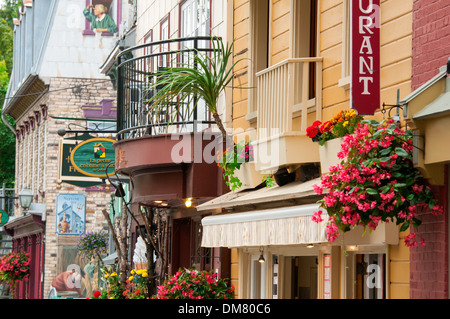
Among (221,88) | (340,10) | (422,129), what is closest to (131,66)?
(221,88)

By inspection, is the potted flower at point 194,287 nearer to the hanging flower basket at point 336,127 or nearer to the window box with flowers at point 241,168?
the window box with flowers at point 241,168

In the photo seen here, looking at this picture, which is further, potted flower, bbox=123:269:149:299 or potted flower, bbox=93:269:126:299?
potted flower, bbox=93:269:126:299

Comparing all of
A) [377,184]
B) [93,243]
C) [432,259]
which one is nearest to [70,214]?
[93,243]

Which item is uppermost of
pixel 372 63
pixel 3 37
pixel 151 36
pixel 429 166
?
pixel 3 37

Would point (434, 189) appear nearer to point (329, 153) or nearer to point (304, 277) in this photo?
point (329, 153)

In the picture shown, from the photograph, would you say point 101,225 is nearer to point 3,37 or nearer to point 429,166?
point 3,37

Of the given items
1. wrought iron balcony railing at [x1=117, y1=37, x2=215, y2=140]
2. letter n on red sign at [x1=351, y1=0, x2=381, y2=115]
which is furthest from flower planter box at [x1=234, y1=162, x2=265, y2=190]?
letter n on red sign at [x1=351, y1=0, x2=381, y2=115]

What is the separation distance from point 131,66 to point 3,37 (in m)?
39.1

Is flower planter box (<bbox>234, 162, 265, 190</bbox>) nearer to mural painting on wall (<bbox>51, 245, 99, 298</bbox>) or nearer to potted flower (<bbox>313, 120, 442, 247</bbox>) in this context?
potted flower (<bbox>313, 120, 442, 247</bbox>)

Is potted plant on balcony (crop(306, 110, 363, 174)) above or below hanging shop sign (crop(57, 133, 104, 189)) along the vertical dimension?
below

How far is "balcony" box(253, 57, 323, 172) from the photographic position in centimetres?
1179

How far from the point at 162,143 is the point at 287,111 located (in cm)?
367

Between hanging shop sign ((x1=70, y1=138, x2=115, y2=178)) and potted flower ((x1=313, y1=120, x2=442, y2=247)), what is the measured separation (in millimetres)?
16589

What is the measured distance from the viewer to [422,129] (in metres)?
8.77
